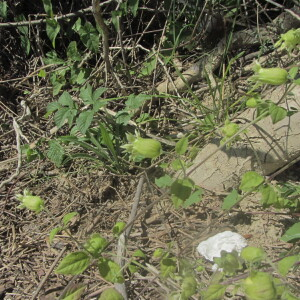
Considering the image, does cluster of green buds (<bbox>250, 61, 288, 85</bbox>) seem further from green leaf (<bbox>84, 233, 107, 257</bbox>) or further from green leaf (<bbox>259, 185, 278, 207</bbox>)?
green leaf (<bbox>84, 233, 107, 257</bbox>)

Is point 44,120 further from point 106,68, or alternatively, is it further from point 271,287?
point 271,287

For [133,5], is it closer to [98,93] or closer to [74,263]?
[98,93]

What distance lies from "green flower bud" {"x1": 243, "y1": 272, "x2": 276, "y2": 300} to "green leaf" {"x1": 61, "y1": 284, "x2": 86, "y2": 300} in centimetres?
55

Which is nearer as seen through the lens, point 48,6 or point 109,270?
point 109,270

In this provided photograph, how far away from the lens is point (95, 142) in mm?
1699

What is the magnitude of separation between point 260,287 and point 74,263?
0.52 m

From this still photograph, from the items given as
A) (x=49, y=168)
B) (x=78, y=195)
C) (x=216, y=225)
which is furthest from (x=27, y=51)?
(x=216, y=225)

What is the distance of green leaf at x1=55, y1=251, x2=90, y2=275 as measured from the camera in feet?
3.56

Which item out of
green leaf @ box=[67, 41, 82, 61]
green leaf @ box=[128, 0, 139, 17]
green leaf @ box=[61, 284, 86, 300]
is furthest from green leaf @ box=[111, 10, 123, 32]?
green leaf @ box=[61, 284, 86, 300]

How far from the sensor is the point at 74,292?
1202 mm

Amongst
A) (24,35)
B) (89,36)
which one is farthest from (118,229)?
(24,35)

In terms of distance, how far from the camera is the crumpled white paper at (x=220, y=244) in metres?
1.26

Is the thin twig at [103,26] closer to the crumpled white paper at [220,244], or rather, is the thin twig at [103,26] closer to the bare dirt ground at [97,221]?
the bare dirt ground at [97,221]

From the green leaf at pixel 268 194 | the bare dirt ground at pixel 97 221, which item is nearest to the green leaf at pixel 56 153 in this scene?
the bare dirt ground at pixel 97 221
